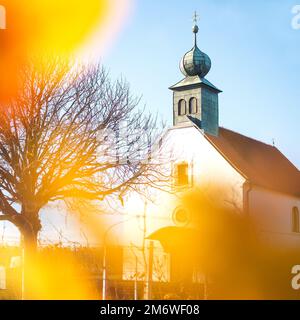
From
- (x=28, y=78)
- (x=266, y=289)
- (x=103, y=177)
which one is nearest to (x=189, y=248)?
(x=266, y=289)

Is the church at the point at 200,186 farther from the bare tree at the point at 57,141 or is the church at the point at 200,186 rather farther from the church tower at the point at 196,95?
the bare tree at the point at 57,141

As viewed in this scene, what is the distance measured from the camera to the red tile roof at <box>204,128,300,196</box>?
30297 millimetres

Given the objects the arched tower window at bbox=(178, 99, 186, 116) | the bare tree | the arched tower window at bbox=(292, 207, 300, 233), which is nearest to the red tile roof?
the arched tower window at bbox=(292, 207, 300, 233)

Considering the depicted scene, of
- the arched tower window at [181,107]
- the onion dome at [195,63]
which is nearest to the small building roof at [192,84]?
the onion dome at [195,63]

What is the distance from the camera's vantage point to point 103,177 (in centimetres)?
1878

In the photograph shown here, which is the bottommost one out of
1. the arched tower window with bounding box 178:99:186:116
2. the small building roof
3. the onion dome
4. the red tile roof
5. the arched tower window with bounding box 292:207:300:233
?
the arched tower window with bounding box 292:207:300:233

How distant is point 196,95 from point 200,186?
6.20 m

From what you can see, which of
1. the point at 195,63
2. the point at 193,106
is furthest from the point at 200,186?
the point at 195,63

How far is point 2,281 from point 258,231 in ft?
55.2

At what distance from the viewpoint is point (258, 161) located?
34875mm

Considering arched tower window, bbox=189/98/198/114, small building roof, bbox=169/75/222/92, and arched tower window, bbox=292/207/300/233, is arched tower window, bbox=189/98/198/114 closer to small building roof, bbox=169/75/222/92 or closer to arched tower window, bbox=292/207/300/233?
small building roof, bbox=169/75/222/92

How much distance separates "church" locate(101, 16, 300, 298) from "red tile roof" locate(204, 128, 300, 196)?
0.08 metres

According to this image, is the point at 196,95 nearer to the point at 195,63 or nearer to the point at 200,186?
the point at 195,63

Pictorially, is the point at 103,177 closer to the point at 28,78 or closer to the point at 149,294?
the point at 28,78
